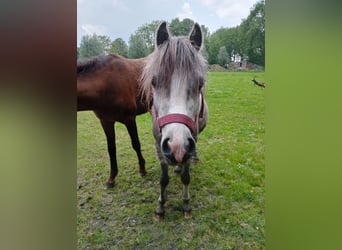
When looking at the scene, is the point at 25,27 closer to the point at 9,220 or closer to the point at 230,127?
the point at 9,220

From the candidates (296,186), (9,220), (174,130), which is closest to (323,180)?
(296,186)

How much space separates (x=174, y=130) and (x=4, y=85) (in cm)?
91

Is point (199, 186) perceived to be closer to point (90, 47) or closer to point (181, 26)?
point (181, 26)

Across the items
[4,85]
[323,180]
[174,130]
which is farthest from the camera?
[4,85]

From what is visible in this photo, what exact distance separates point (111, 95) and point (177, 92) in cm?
45

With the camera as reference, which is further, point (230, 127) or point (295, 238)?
point (230, 127)

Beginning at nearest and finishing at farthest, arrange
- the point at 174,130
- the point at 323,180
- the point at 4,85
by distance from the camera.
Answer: the point at 174,130 → the point at 323,180 → the point at 4,85

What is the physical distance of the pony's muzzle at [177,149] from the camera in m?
1.05

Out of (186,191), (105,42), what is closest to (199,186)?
(186,191)

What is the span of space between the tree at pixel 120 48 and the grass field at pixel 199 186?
1.14ft

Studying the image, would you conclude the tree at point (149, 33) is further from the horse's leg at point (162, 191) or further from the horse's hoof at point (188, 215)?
the horse's hoof at point (188, 215)

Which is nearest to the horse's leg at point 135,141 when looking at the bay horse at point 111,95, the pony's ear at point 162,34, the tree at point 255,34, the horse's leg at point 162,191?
the bay horse at point 111,95

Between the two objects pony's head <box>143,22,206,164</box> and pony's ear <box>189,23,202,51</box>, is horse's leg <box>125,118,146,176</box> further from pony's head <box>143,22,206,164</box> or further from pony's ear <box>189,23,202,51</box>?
pony's ear <box>189,23,202,51</box>

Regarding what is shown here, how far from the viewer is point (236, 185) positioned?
1.32 m
